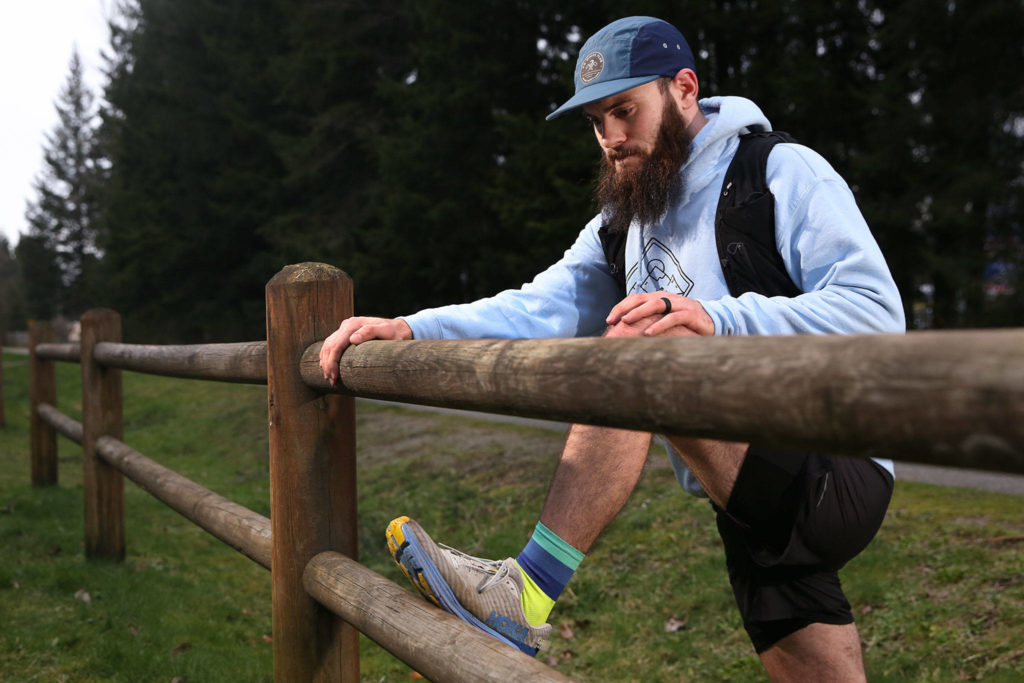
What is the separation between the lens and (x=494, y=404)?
4.41ft

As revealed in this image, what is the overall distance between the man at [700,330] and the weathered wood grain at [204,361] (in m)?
0.53

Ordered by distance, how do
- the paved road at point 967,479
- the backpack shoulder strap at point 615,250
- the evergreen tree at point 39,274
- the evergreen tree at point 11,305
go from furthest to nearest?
the evergreen tree at point 11,305 → the evergreen tree at point 39,274 → the paved road at point 967,479 → the backpack shoulder strap at point 615,250

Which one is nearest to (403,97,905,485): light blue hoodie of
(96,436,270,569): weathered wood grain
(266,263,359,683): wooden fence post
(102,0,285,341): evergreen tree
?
(266,263,359,683): wooden fence post

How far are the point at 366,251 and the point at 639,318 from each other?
21.5 m

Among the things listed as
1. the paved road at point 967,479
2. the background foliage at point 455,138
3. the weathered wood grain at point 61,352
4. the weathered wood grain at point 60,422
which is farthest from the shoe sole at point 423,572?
the background foliage at point 455,138

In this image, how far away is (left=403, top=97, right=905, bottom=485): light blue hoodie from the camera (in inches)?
71.8

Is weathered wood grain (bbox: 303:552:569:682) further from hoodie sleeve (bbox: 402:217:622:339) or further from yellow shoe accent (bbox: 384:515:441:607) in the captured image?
hoodie sleeve (bbox: 402:217:622:339)

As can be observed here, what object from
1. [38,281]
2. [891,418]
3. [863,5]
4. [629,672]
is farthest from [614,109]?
[38,281]

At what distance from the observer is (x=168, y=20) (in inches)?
1222

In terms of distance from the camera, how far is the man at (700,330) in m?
1.85

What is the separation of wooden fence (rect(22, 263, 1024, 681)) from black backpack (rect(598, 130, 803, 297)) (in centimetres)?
89

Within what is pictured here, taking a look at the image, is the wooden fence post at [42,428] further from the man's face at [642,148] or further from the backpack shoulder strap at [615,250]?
the man's face at [642,148]

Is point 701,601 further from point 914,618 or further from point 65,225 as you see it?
point 65,225

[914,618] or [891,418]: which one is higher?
[891,418]
